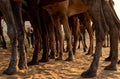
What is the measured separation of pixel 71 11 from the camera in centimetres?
1277

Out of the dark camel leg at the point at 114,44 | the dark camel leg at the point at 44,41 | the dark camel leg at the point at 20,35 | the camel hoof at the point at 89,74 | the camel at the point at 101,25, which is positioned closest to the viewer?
the camel hoof at the point at 89,74

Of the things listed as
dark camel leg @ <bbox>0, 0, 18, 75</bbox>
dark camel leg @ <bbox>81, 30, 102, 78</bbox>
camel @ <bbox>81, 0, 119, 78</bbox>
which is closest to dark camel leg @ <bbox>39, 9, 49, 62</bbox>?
dark camel leg @ <bbox>0, 0, 18, 75</bbox>

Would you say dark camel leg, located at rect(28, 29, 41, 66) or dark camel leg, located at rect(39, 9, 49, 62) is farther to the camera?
dark camel leg, located at rect(39, 9, 49, 62)

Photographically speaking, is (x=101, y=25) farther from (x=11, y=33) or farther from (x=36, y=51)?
(x=36, y=51)

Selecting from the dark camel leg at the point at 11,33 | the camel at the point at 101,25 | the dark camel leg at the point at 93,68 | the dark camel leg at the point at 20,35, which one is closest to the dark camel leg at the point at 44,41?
the dark camel leg at the point at 20,35

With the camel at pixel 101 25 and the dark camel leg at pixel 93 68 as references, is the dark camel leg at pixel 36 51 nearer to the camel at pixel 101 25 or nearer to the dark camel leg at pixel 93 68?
the camel at pixel 101 25

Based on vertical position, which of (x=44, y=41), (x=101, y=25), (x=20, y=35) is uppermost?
(x=101, y=25)

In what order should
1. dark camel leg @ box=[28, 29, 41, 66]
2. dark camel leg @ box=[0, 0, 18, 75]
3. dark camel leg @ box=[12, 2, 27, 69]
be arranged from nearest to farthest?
dark camel leg @ box=[0, 0, 18, 75] < dark camel leg @ box=[12, 2, 27, 69] < dark camel leg @ box=[28, 29, 41, 66]

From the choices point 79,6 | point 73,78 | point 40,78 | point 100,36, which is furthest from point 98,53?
point 79,6

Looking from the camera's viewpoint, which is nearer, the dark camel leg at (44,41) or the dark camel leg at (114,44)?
the dark camel leg at (114,44)

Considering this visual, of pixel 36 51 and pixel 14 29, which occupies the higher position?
pixel 14 29

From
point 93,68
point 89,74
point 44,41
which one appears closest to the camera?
point 89,74

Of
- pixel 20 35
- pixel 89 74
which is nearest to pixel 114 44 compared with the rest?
pixel 89 74

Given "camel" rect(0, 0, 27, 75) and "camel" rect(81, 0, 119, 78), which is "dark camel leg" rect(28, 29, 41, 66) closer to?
"camel" rect(0, 0, 27, 75)
